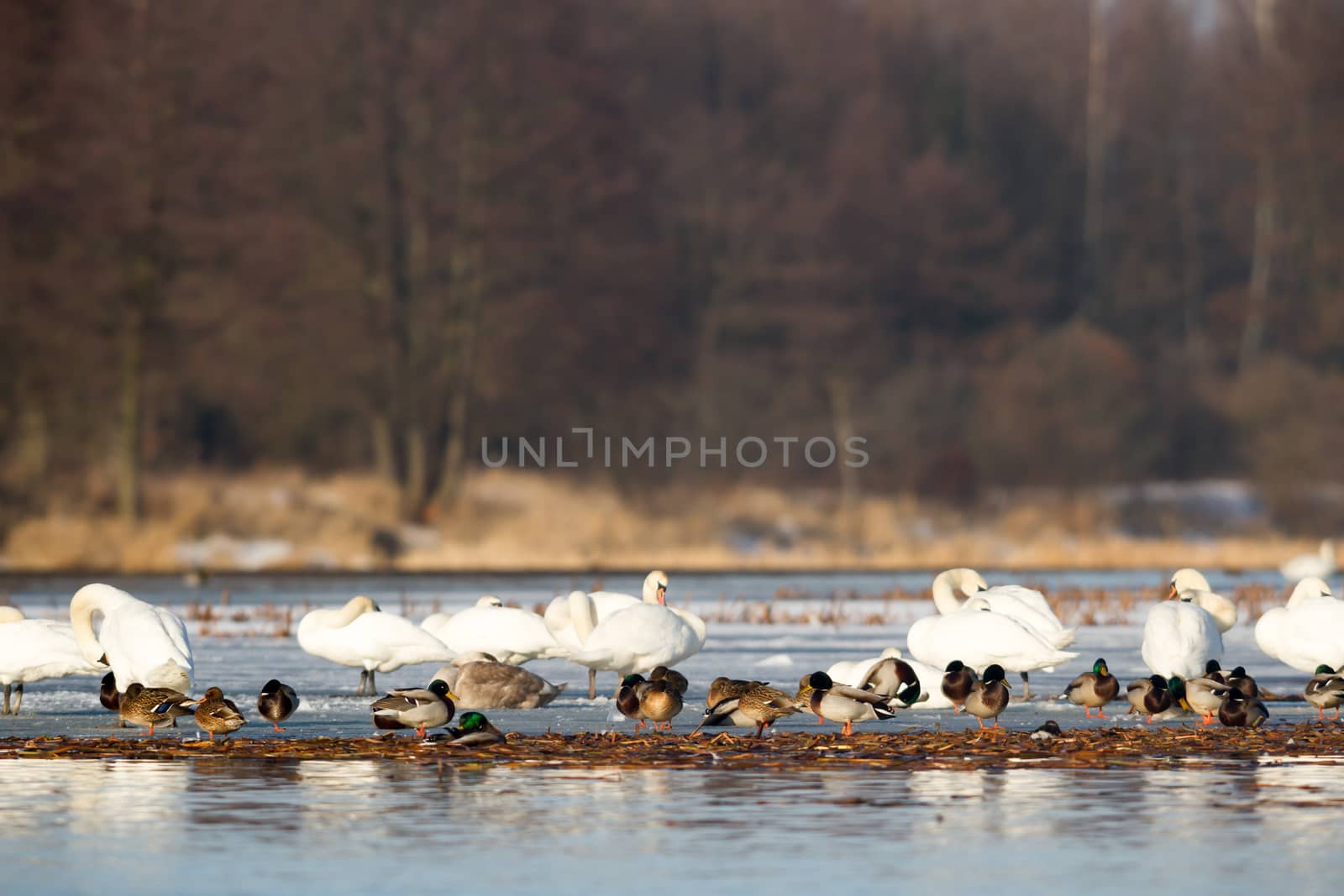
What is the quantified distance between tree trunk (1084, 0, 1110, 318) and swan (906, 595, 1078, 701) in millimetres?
50313

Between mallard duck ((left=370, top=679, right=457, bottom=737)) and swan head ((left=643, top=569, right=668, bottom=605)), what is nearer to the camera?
mallard duck ((left=370, top=679, right=457, bottom=737))

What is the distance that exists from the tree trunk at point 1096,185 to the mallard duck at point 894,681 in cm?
5141

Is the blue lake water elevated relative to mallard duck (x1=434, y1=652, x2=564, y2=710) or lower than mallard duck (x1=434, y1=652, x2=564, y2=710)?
lower

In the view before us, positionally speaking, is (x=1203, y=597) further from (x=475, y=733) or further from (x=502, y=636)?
(x=475, y=733)

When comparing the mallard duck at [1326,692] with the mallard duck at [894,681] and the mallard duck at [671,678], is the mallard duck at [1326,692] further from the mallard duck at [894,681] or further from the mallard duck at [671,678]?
the mallard duck at [671,678]

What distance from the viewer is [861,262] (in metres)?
60.5

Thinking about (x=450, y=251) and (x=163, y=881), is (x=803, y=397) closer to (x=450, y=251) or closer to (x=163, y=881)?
(x=450, y=251)

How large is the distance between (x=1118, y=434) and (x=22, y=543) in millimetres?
26109

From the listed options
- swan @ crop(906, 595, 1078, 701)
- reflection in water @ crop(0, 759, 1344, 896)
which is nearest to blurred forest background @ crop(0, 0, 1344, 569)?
swan @ crop(906, 595, 1078, 701)

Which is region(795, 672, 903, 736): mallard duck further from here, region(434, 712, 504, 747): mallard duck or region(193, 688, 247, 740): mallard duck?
region(193, 688, 247, 740): mallard duck

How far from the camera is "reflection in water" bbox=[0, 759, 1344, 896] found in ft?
28.0

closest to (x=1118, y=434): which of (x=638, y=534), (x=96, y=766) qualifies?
(x=638, y=534)

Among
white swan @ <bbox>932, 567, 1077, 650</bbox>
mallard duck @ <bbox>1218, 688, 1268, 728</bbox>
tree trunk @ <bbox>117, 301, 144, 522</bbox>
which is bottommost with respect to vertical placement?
mallard duck @ <bbox>1218, 688, 1268, 728</bbox>

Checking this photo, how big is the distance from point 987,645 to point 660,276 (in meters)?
40.2
